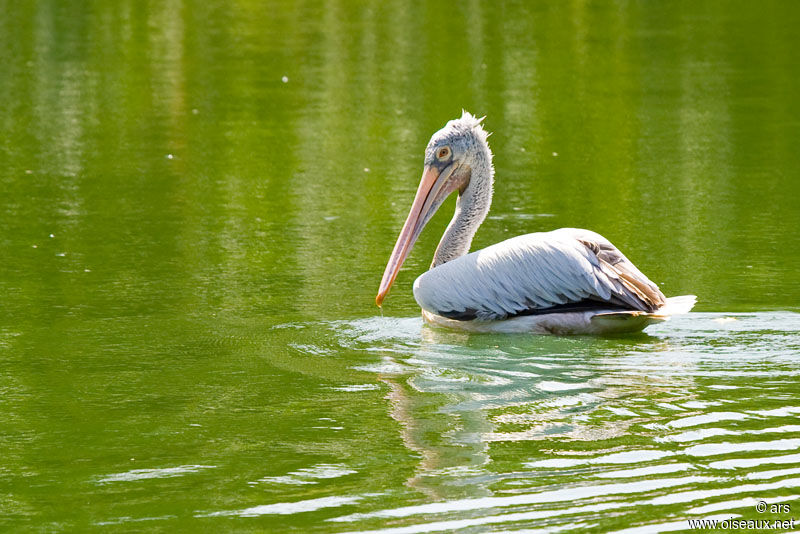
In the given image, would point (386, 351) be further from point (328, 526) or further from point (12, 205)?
point (12, 205)

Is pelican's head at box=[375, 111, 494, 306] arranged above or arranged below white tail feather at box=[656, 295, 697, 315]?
above

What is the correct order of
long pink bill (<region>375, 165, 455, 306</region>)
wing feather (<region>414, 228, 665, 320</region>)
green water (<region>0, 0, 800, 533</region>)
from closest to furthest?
1. green water (<region>0, 0, 800, 533</region>)
2. wing feather (<region>414, 228, 665, 320</region>)
3. long pink bill (<region>375, 165, 455, 306</region>)

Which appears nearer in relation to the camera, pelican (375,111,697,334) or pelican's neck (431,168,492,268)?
pelican (375,111,697,334)

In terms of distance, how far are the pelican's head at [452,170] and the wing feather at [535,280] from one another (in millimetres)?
600

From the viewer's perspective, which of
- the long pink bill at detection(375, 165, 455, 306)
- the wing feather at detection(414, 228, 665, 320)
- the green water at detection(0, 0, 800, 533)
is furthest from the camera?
the long pink bill at detection(375, 165, 455, 306)

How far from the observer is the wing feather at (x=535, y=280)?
580 centimetres

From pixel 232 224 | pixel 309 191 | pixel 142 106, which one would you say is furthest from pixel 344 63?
pixel 232 224

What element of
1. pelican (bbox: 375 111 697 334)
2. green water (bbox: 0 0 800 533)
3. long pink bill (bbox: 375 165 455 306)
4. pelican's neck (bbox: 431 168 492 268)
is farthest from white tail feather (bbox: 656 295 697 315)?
long pink bill (bbox: 375 165 455 306)

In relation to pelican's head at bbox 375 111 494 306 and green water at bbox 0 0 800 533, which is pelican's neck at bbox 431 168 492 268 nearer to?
pelican's head at bbox 375 111 494 306

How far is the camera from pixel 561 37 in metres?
19.2

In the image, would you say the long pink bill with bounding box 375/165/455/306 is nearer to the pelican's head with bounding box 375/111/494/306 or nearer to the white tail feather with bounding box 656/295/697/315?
the pelican's head with bounding box 375/111/494/306

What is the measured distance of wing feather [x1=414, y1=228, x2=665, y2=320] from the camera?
580 cm

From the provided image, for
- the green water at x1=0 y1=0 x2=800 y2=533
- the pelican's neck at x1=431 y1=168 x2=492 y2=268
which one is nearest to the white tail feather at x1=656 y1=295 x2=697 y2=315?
the green water at x1=0 y1=0 x2=800 y2=533

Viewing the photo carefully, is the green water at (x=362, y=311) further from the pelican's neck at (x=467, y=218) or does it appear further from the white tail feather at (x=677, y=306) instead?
the pelican's neck at (x=467, y=218)
